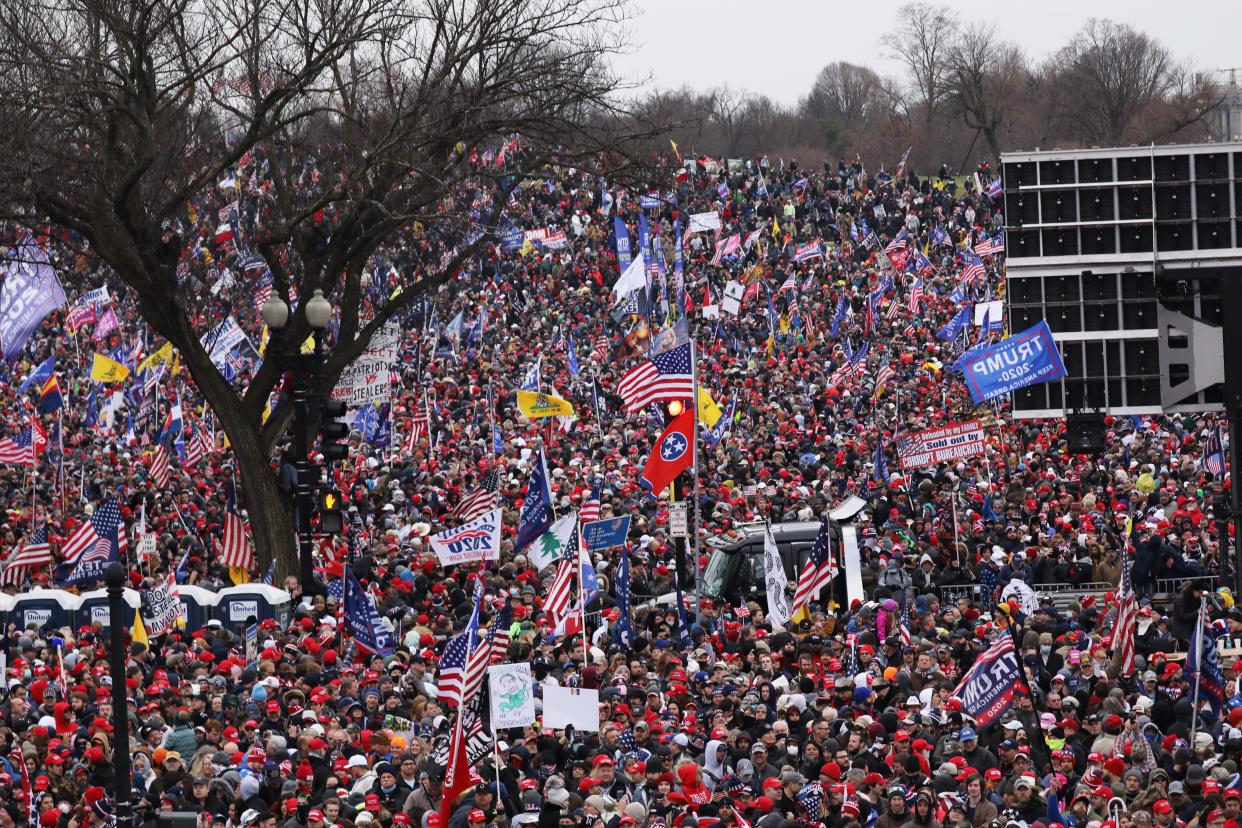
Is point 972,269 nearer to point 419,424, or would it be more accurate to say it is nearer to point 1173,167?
point 419,424

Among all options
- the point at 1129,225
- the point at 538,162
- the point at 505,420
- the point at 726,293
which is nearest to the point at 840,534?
the point at 1129,225

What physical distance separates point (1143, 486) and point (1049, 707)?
15428mm

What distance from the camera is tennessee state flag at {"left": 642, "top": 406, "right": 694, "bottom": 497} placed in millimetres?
24500

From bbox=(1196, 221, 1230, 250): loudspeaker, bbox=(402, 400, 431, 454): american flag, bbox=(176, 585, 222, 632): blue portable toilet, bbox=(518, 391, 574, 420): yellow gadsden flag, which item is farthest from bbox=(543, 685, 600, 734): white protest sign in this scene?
bbox=(402, 400, 431, 454): american flag

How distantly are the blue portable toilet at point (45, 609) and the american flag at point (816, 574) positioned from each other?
28.4 ft

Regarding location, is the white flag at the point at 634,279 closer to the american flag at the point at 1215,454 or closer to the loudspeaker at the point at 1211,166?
the american flag at the point at 1215,454

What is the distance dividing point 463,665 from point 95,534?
11497 millimetres

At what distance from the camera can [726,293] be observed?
4903cm

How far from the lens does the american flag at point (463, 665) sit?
1673cm

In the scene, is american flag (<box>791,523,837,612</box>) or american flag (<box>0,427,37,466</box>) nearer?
american flag (<box>791,523,837,612</box>)

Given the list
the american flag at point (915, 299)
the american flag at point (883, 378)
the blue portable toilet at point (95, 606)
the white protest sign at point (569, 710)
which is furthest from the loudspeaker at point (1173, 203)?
the american flag at point (915, 299)

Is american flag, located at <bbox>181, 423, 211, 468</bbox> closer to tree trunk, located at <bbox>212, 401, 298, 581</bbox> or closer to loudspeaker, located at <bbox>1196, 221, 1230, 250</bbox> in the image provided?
tree trunk, located at <bbox>212, 401, 298, 581</bbox>

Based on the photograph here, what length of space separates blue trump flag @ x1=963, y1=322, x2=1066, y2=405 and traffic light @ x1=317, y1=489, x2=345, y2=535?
8.19 metres

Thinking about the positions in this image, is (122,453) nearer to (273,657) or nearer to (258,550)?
(258,550)
